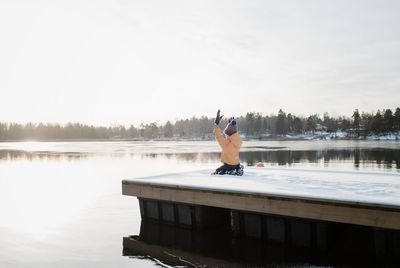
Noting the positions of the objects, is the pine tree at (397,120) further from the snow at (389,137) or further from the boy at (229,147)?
the boy at (229,147)

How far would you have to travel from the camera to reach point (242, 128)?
150500 mm

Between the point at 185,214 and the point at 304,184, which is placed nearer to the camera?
the point at 304,184

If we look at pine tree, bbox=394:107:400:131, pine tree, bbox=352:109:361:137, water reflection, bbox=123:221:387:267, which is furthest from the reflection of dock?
pine tree, bbox=352:109:361:137

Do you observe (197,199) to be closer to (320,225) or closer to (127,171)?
(320,225)

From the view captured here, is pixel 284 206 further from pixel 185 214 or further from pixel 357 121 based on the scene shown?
pixel 357 121

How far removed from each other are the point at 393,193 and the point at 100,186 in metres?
14.0

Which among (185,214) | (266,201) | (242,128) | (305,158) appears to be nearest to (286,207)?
(266,201)

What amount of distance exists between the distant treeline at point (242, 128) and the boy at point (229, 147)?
91917mm

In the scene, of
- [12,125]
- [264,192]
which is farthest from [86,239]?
[12,125]

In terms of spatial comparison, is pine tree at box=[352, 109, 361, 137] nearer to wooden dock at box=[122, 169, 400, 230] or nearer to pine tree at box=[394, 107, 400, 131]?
pine tree at box=[394, 107, 400, 131]

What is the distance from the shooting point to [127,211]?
1401cm

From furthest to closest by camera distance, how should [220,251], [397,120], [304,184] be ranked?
[397,120]
[304,184]
[220,251]

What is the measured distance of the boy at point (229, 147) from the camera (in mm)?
12477

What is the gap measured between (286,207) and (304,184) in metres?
1.83
